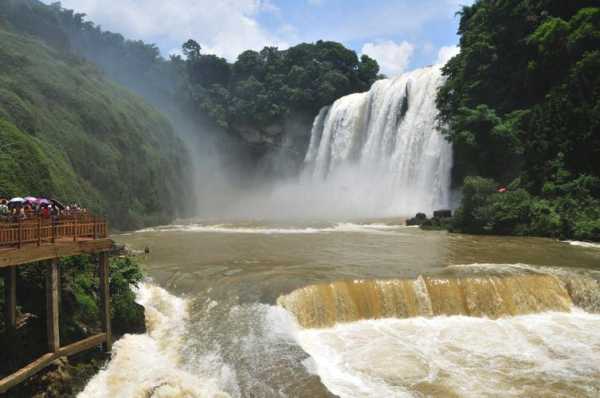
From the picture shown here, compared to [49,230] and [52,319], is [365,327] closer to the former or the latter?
[52,319]

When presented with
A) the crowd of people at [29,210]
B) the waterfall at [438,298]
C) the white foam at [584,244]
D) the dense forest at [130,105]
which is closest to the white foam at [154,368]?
the waterfall at [438,298]

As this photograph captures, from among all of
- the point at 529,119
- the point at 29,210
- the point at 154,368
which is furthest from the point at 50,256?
the point at 529,119

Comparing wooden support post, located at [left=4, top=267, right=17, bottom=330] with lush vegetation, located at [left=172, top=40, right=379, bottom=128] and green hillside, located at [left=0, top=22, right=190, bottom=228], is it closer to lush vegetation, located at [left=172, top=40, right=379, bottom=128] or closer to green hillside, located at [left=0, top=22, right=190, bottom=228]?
green hillside, located at [left=0, top=22, right=190, bottom=228]

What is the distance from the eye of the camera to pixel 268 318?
41.7ft

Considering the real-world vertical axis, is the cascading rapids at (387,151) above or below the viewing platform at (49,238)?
above

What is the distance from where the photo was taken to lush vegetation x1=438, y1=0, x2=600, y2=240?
26.3 meters

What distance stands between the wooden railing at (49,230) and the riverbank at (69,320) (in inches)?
46.8

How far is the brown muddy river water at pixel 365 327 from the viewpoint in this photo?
9.98 metres

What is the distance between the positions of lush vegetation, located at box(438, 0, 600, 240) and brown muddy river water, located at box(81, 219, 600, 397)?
7.30m

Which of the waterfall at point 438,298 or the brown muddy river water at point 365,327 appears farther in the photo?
the waterfall at point 438,298

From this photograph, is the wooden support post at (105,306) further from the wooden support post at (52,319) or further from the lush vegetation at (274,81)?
the lush vegetation at (274,81)

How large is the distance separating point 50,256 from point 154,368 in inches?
126

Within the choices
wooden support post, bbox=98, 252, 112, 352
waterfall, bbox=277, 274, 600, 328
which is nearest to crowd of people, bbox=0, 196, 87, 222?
wooden support post, bbox=98, 252, 112, 352

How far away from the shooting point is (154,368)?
1062 centimetres
